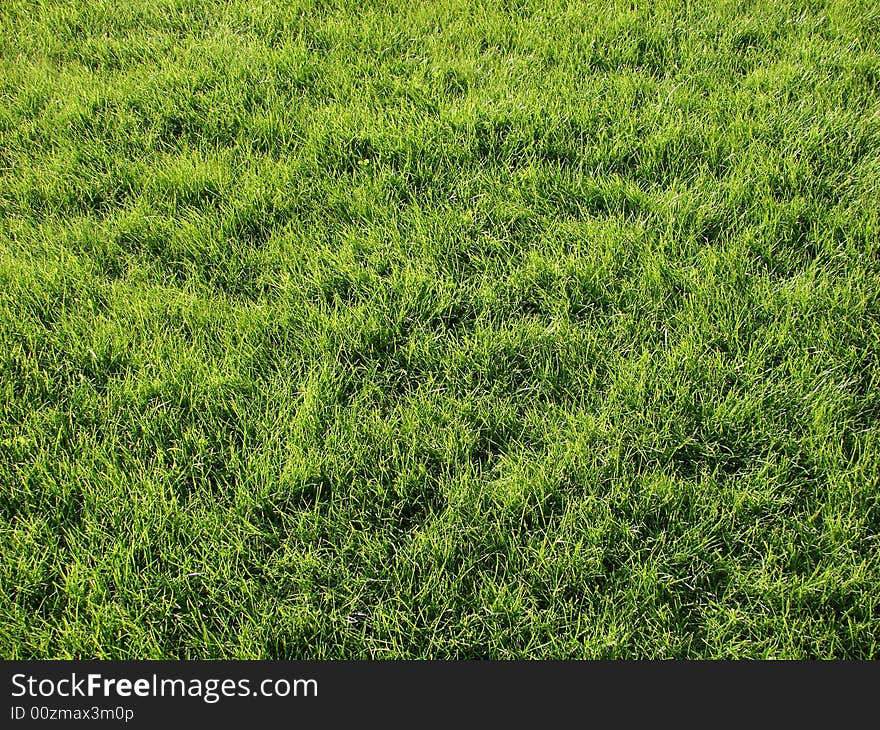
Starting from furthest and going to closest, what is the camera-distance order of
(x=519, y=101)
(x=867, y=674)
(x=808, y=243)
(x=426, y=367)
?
(x=519, y=101) < (x=808, y=243) < (x=426, y=367) < (x=867, y=674)

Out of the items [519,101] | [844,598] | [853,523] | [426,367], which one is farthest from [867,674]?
[519,101]

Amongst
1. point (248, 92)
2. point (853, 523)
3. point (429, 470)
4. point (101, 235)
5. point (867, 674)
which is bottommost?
point (867, 674)

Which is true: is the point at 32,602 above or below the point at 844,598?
above

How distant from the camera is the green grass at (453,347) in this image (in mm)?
1699

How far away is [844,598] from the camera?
1.64 m

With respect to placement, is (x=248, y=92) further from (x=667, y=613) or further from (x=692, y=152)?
(x=667, y=613)

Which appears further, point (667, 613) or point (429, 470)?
point (429, 470)

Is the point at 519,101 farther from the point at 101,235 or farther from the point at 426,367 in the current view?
the point at 101,235

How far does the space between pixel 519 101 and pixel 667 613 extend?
88.9 inches

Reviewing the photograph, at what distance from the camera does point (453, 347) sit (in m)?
2.24

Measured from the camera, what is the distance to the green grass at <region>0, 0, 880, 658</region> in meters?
1.70

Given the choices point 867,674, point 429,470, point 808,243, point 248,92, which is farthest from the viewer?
point 248,92

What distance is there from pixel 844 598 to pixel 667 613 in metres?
0.40

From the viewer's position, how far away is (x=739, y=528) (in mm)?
1778
